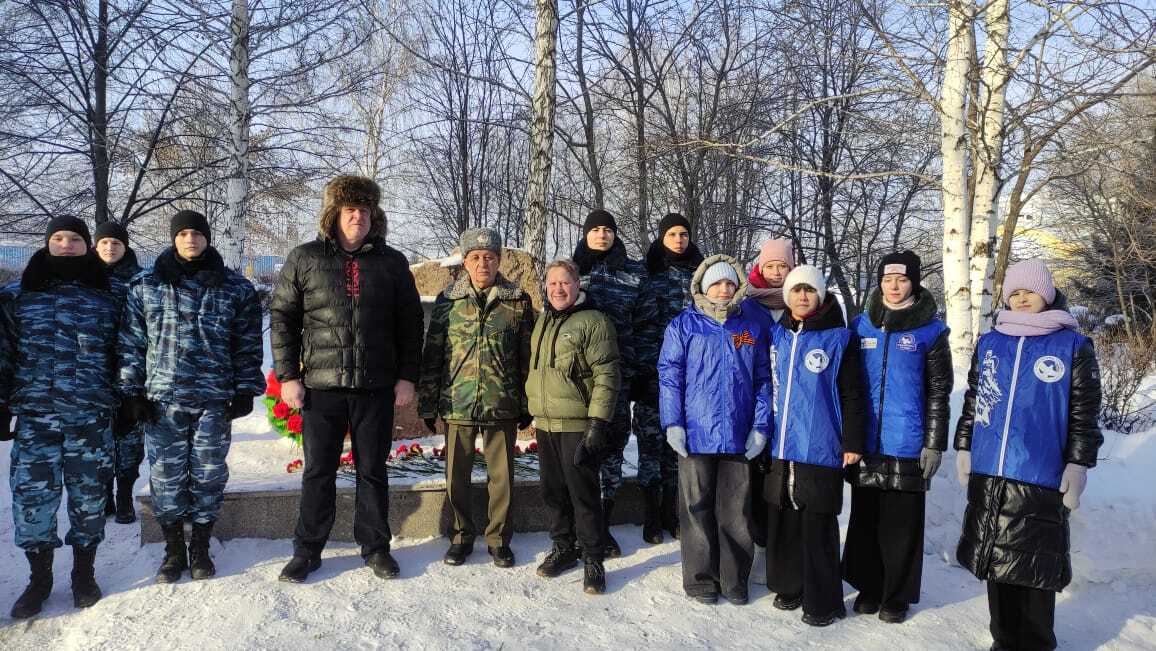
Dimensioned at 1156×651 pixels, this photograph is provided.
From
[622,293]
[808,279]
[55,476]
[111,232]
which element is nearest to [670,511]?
[622,293]

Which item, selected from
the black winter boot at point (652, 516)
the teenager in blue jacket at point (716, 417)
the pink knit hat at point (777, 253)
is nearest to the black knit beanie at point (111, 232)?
the teenager in blue jacket at point (716, 417)

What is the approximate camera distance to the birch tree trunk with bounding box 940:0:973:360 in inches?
265

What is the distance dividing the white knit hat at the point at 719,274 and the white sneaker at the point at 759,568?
1439 mm

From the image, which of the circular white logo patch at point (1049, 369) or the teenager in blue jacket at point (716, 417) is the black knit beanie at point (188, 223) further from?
the circular white logo patch at point (1049, 369)

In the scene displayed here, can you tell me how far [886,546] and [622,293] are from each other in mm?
1904

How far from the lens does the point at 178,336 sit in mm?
3371

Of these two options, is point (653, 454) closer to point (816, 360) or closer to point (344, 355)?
point (816, 360)

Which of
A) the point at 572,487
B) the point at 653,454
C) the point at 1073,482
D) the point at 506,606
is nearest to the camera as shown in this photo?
the point at 1073,482

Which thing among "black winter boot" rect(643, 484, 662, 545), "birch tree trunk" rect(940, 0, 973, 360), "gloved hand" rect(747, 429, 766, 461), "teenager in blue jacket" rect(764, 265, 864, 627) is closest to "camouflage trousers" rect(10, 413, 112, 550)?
"black winter boot" rect(643, 484, 662, 545)

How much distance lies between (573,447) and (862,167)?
1163 centimetres

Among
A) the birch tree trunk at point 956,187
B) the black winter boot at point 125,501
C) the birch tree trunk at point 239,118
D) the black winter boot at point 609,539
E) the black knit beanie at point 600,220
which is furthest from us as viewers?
the birch tree trunk at point 239,118

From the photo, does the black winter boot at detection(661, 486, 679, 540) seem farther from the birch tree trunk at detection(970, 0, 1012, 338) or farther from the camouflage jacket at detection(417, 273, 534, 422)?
the birch tree trunk at detection(970, 0, 1012, 338)

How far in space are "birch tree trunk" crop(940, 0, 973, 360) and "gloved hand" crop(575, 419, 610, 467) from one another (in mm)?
4859

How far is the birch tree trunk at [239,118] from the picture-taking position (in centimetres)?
838
